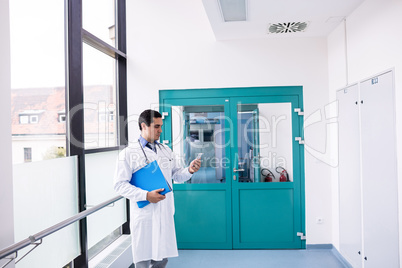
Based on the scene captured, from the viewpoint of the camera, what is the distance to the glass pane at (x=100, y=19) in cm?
263

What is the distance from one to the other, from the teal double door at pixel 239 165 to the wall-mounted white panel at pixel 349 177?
0.49 meters

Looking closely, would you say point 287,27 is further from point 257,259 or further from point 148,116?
point 257,259

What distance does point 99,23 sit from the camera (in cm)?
292

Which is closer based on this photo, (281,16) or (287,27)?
(281,16)

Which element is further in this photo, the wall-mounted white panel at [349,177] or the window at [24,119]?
the wall-mounted white panel at [349,177]

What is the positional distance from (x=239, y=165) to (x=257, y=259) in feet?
3.46

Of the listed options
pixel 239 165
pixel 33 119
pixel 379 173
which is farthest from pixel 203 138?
pixel 33 119

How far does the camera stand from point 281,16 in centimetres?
272

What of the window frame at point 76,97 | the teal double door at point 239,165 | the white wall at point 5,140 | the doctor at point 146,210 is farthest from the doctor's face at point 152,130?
the teal double door at point 239,165

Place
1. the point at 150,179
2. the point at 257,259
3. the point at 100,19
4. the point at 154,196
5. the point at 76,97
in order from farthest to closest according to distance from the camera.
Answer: the point at 257,259 < the point at 100,19 < the point at 76,97 < the point at 150,179 < the point at 154,196

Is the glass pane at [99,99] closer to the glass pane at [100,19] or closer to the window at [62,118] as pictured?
the glass pane at [100,19]

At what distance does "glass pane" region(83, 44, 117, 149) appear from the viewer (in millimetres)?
2602

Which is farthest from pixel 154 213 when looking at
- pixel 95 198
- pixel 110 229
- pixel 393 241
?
pixel 393 241

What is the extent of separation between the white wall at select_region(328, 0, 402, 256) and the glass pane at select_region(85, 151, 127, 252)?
2.40 m
